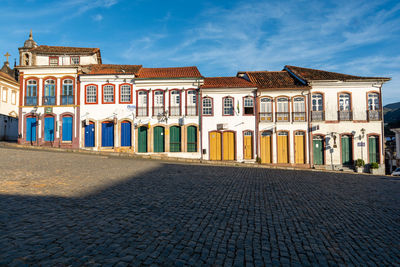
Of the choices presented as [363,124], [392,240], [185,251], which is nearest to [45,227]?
[185,251]

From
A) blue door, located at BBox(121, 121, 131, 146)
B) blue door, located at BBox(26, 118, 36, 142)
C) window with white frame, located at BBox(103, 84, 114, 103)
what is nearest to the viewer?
blue door, located at BBox(121, 121, 131, 146)

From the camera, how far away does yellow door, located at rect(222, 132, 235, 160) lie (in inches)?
842

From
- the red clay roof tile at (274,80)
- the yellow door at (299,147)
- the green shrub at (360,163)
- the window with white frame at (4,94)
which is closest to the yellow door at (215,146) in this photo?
the red clay roof tile at (274,80)

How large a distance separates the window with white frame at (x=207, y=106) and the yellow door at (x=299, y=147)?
7890 mm

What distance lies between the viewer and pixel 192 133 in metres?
21.6

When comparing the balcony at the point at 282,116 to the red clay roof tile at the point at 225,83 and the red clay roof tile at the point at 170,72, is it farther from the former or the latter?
the red clay roof tile at the point at 170,72

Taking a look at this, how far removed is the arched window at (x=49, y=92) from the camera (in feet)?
73.2

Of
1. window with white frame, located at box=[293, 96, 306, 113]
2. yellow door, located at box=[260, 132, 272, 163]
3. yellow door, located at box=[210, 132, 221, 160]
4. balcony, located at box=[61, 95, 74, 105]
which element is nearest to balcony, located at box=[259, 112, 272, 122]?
yellow door, located at box=[260, 132, 272, 163]

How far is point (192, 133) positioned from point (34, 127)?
14.5 m

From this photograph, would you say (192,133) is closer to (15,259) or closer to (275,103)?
(275,103)

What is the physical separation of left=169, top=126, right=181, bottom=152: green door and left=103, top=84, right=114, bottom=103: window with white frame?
240 inches

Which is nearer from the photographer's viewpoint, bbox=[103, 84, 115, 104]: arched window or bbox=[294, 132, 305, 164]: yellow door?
bbox=[294, 132, 305, 164]: yellow door

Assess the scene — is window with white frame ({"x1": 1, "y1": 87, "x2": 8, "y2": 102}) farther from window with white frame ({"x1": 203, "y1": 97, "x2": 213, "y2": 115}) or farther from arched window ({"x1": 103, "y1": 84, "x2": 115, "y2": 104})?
window with white frame ({"x1": 203, "y1": 97, "x2": 213, "y2": 115})

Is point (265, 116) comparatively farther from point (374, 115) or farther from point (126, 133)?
point (126, 133)
